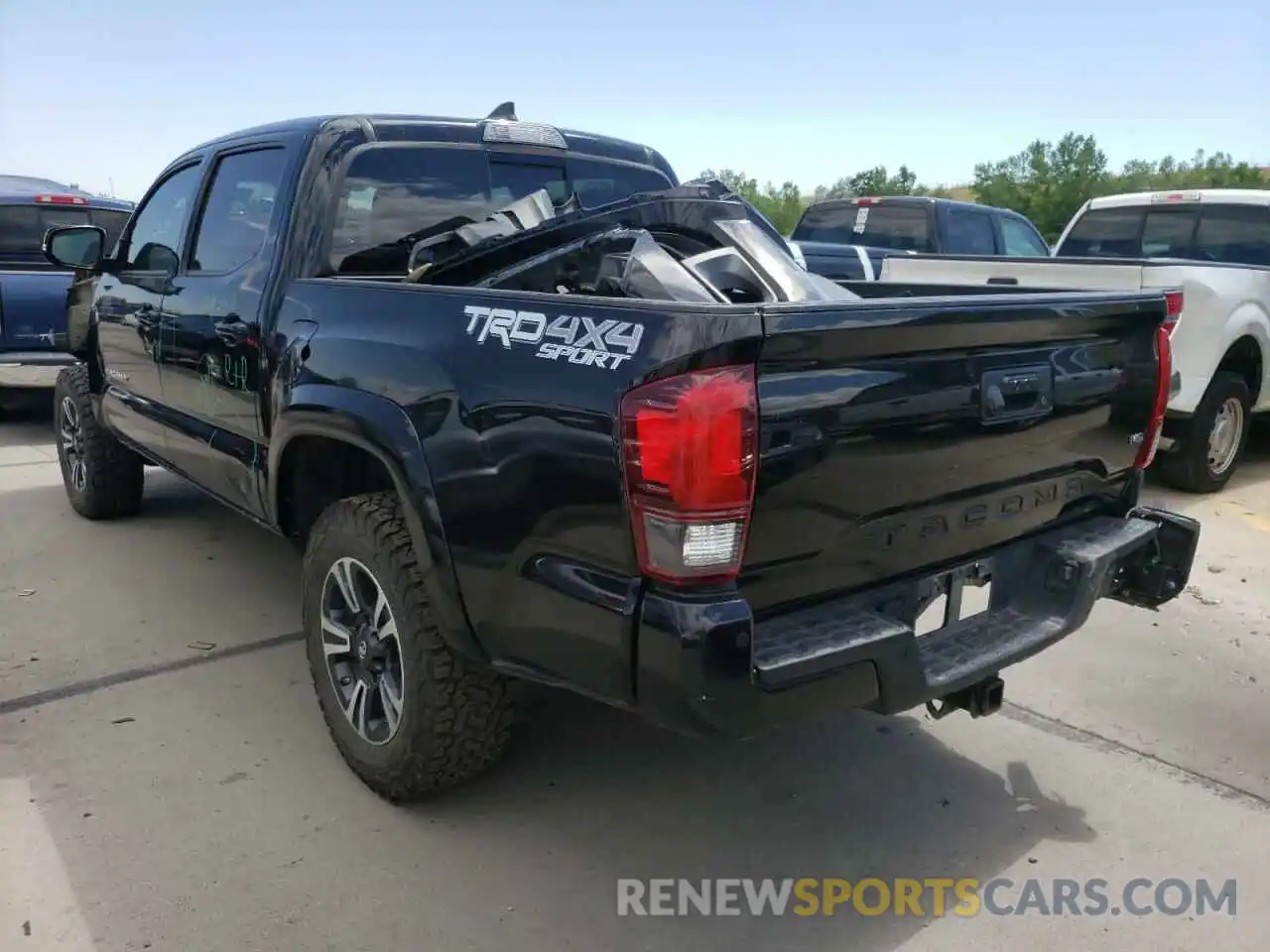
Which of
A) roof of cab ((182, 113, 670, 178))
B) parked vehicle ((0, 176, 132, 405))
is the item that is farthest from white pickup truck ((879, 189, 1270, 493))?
parked vehicle ((0, 176, 132, 405))

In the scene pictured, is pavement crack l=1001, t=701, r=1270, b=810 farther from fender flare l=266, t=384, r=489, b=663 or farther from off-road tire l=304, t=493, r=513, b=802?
fender flare l=266, t=384, r=489, b=663

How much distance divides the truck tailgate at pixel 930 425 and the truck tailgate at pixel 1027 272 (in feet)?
8.27

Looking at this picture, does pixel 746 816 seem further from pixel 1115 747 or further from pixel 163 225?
pixel 163 225

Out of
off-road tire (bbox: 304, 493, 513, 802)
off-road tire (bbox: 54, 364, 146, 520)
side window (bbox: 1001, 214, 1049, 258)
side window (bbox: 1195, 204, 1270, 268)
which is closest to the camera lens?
off-road tire (bbox: 304, 493, 513, 802)

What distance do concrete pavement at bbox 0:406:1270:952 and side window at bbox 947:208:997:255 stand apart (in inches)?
271

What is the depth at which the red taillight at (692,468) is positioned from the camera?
6.66 feet

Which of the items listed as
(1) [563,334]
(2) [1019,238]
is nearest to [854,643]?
(1) [563,334]

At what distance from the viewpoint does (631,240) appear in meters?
3.10

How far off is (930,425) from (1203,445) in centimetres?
488

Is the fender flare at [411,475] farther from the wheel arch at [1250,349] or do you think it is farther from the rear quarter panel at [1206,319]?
the wheel arch at [1250,349]

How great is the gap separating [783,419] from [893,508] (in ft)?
1.59

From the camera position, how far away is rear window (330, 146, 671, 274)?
347cm

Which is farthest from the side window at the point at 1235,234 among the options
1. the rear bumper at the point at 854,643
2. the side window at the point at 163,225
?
the side window at the point at 163,225

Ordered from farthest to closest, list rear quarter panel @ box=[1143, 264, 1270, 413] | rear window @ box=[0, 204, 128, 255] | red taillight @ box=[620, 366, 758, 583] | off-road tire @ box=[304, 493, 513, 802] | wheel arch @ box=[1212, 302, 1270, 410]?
rear window @ box=[0, 204, 128, 255]
wheel arch @ box=[1212, 302, 1270, 410]
rear quarter panel @ box=[1143, 264, 1270, 413]
off-road tire @ box=[304, 493, 513, 802]
red taillight @ box=[620, 366, 758, 583]
